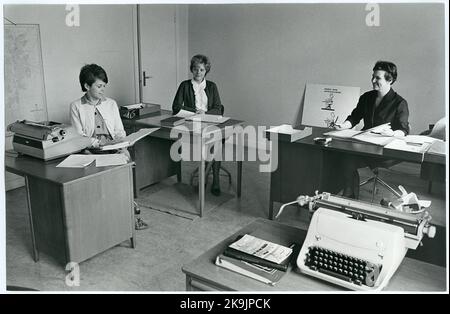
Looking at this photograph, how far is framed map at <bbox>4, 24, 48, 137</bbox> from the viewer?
3.82m

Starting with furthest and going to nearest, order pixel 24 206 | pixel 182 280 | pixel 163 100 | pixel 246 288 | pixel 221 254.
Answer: pixel 163 100 → pixel 24 206 → pixel 182 280 → pixel 221 254 → pixel 246 288

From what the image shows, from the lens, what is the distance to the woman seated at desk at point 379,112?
3.20 m

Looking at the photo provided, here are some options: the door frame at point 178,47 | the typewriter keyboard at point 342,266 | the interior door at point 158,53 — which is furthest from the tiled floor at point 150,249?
the interior door at point 158,53

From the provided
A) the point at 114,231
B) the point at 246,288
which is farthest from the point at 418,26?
the point at 246,288

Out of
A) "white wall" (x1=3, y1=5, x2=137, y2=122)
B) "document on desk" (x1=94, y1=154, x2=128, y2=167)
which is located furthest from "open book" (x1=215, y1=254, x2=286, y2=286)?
"white wall" (x1=3, y1=5, x2=137, y2=122)

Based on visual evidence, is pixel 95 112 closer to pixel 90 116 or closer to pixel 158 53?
pixel 90 116

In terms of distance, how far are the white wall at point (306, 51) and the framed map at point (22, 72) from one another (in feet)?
7.42

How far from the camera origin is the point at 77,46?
429 cm

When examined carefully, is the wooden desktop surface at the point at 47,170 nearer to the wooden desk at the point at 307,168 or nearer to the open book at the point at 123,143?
the open book at the point at 123,143

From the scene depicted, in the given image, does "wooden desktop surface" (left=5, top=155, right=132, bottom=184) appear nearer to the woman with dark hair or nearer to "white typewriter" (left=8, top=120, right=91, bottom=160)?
"white typewriter" (left=8, top=120, right=91, bottom=160)

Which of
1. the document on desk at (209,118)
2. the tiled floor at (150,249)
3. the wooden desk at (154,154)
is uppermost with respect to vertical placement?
the document on desk at (209,118)

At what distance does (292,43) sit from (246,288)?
4.00 meters

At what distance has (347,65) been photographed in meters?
4.67

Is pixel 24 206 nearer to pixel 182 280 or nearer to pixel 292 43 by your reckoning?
pixel 182 280
